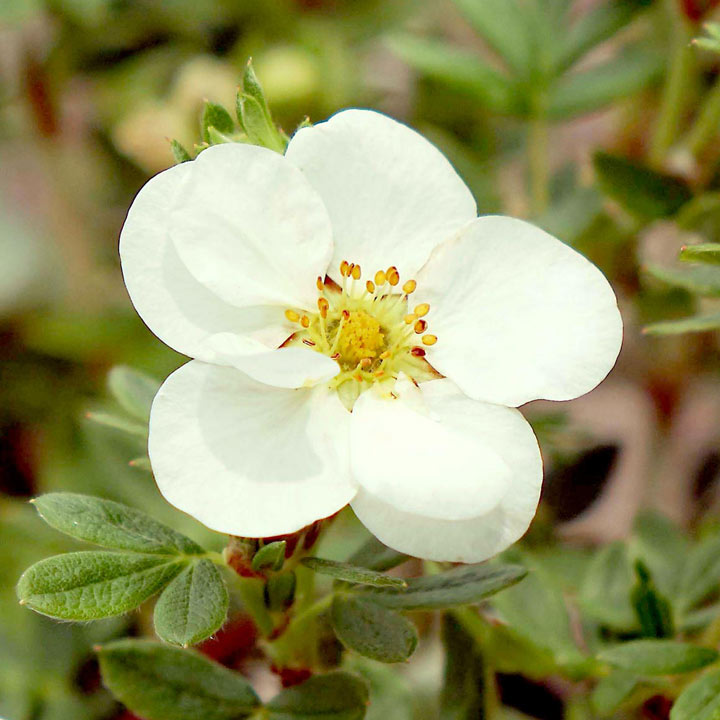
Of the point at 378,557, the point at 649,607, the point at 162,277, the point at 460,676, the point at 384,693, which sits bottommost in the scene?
the point at 384,693

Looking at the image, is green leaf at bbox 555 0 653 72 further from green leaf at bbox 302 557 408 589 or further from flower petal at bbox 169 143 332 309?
green leaf at bbox 302 557 408 589

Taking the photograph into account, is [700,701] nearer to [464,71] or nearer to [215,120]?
[215,120]

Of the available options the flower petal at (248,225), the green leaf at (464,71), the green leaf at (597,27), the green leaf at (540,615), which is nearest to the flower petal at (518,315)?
the flower petal at (248,225)

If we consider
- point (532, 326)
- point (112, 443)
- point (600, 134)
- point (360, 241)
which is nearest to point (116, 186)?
point (112, 443)

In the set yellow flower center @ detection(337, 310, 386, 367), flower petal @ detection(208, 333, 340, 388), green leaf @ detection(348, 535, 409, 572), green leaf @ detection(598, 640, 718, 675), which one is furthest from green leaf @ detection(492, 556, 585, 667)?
flower petal @ detection(208, 333, 340, 388)

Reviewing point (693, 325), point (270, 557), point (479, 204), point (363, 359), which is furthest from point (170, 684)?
point (479, 204)
